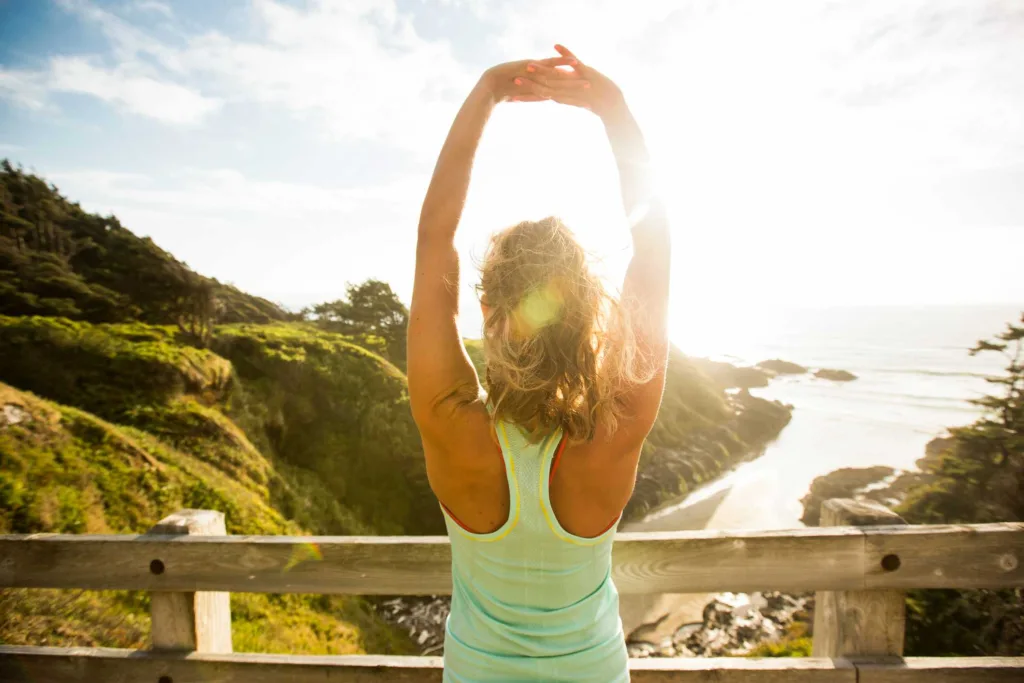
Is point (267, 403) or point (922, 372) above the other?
point (267, 403)

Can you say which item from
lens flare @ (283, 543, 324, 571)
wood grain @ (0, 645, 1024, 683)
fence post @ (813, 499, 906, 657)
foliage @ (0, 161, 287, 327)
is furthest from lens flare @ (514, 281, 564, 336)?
foliage @ (0, 161, 287, 327)

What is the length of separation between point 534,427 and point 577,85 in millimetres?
1143

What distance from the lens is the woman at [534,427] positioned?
48.4 inches

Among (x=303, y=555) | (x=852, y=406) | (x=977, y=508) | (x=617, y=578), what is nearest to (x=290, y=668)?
(x=303, y=555)

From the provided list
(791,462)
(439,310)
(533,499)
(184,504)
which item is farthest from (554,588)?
(791,462)

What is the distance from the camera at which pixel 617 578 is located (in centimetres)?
208

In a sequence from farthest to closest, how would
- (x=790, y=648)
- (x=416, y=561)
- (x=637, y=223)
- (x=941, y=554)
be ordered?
(x=790, y=648), (x=416, y=561), (x=941, y=554), (x=637, y=223)

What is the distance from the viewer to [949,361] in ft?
189

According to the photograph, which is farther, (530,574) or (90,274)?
(90,274)

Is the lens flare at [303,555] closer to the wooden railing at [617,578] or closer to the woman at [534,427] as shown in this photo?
the wooden railing at [617,578]

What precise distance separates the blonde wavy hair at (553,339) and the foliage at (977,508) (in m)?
8.76

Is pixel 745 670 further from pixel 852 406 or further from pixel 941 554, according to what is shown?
pixel 852 406

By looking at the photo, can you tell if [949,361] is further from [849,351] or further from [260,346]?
[260,346]

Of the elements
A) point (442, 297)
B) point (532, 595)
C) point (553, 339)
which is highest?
point (442, 297)
